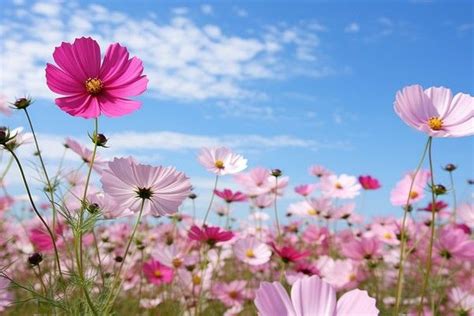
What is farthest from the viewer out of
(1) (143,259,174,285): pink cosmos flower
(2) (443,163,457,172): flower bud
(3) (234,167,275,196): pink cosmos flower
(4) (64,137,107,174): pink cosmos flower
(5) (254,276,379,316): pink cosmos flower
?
(3) (234,167,275,196): pink cosmos flower

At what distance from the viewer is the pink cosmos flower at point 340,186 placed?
2.81 meters

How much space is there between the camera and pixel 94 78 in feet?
3.53

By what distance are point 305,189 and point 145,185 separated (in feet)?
5.92

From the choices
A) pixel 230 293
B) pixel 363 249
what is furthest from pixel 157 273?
pixel 363 249

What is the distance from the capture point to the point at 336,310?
2.13 ft

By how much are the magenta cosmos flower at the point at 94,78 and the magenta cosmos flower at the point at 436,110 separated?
0.51 m

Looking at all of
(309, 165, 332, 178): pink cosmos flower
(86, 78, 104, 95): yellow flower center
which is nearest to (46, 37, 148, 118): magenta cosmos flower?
(86, 78, 104, 95): yellow flower center

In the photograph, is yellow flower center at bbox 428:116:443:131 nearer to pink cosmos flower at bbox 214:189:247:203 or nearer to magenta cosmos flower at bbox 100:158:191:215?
magenta cosmos flower at bbox 100:158:191:215

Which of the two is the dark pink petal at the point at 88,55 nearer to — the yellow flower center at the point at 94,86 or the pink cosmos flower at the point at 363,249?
the yellow flower center at the point at 94,86

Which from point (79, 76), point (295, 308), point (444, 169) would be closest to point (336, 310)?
point (295, 308)

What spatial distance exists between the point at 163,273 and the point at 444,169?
3.49ft

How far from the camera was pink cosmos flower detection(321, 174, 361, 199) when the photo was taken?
2807 mm

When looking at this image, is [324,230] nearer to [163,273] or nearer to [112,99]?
[163,273]

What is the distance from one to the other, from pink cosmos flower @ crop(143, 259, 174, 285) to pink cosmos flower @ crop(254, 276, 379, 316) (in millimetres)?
1416
